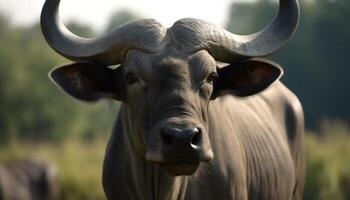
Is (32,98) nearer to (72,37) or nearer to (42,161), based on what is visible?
(42,161)

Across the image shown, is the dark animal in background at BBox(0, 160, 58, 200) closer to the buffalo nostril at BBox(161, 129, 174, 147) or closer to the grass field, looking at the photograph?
the grass field

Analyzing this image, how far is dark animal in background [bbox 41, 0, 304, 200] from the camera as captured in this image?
8188mm

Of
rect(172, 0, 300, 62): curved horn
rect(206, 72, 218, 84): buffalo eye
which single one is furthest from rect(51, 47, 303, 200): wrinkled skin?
rect(172, 0, 300, 62): curved horn

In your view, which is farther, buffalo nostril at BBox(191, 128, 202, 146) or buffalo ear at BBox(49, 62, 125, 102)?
buffalo ear at BBox(49, 62, 125, 102)

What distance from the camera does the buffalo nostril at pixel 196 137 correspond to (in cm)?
796

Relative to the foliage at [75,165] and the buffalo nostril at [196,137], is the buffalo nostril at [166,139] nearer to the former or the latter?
the buffalo nostril at [196,137]

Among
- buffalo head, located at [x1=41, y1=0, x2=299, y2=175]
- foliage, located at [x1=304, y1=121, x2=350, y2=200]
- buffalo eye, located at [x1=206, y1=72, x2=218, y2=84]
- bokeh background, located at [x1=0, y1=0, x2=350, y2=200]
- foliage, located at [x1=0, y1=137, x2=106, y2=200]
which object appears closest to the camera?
buffalo head, located at [x1=41, y1=0, x2=299, y2=175]

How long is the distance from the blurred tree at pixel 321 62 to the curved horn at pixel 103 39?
4573 cm

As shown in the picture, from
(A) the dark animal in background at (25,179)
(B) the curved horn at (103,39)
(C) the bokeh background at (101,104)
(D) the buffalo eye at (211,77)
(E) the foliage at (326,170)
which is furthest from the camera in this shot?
(C) the bokeh background at (101,104)

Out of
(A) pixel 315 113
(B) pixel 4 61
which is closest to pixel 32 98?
(B) pixel 4 61

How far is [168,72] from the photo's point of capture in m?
8.36

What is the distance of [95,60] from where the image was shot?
9094 millimetres

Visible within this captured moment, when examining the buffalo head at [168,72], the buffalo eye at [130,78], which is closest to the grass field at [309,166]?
the buffalo head at [168,72]

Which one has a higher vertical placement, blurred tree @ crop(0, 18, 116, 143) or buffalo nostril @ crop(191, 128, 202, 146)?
buffalo nostril @ crop(191, 128, 202, 146)
